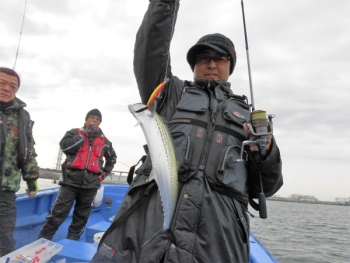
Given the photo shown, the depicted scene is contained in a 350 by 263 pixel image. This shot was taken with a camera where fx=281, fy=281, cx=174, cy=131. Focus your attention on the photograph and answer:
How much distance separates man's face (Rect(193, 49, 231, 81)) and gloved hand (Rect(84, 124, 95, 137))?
4478 mm

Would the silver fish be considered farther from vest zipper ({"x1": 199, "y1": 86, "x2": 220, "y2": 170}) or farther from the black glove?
the black glove

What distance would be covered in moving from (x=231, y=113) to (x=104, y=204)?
764 cm

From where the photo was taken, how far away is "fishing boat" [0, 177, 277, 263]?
3.64 metres

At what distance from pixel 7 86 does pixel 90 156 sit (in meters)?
2.63

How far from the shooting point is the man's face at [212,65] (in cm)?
277

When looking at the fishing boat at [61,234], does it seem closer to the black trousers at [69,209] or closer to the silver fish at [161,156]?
the black trousers at [69,209]

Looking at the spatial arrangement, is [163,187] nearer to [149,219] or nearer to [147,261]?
[149,219]

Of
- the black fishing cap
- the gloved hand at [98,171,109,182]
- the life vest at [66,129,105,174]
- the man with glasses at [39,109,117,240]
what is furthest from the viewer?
the gloved hand at [98,171,109,182]

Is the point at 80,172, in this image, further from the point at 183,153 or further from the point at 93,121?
the point at 183,153

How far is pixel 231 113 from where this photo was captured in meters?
2.41

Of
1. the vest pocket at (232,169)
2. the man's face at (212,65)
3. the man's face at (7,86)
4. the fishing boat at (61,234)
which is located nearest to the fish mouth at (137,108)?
the vest pocket at (232,169)

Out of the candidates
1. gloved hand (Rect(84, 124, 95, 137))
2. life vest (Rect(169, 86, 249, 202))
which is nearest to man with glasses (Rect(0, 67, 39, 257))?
gloved hand (Rect(84, 124, 95, 137))

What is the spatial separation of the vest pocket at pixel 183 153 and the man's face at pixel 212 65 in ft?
2.64

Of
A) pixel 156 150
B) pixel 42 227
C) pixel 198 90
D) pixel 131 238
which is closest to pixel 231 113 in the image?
pixel 198 90
